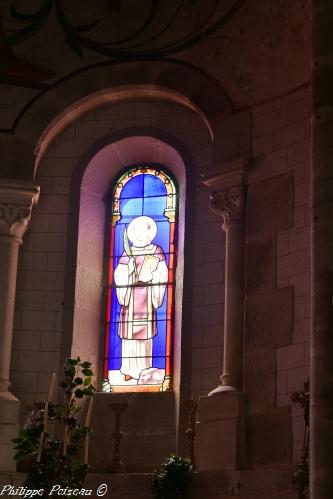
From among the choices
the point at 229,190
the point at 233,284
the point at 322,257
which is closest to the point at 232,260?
the point at 233,284

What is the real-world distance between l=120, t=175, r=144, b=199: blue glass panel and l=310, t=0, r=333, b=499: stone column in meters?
4.07

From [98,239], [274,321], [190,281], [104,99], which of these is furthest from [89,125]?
[274,321]

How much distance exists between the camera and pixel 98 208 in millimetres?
13961

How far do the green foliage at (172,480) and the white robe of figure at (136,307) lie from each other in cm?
195

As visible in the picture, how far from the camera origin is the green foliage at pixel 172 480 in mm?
11273

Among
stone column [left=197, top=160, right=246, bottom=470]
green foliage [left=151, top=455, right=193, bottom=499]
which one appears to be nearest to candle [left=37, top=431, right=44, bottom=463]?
green foliage [left=151, top=455, right=193, bottom=499]

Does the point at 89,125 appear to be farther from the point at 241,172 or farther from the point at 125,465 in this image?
the point at 125,465

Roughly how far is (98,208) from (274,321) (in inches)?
117

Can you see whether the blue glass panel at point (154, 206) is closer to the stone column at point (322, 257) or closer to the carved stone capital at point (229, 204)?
the carved stone capital at point (229, 204)

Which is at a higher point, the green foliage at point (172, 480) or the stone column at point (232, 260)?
the stone column at point (232, 260)

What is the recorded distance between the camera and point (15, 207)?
42.9 feet

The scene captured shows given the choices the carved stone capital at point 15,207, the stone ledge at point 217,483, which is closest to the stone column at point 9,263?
the carved stone capital at point 15,207

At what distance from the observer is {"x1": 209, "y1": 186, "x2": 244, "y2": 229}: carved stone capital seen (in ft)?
41.0

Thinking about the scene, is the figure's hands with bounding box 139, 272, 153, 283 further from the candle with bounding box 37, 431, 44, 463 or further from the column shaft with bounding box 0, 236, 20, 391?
the candle with bounding box 37, 431, 44, 463
